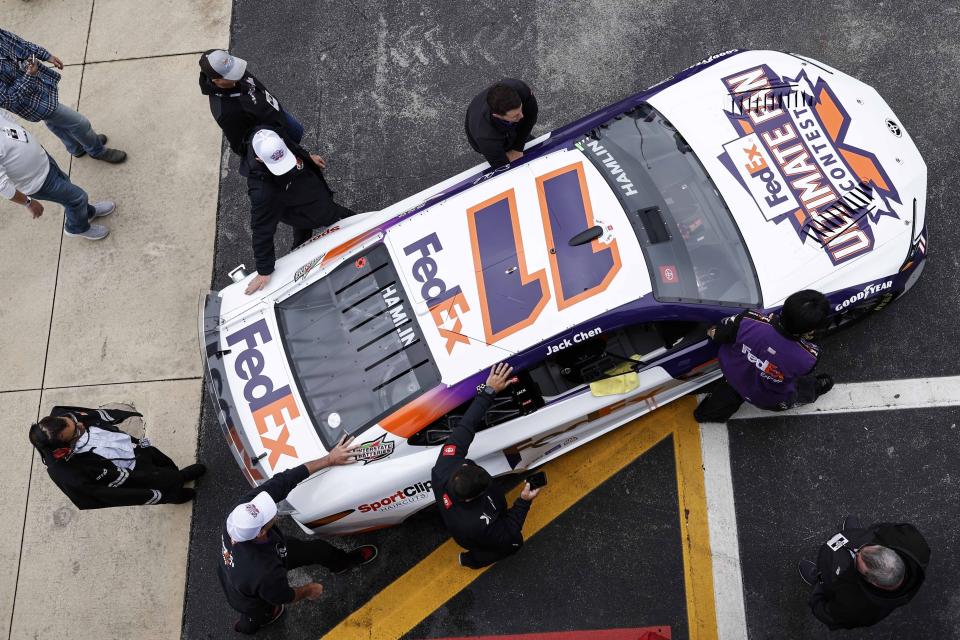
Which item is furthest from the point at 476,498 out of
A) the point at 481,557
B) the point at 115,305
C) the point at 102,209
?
the point at 102,209

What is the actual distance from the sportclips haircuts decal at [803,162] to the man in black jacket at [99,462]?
160 inches

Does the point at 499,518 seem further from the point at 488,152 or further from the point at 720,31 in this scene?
the point at 720,31

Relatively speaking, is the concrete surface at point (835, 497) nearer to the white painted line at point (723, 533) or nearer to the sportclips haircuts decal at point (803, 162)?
the white painted line at point (723, 533)

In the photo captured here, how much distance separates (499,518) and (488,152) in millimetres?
2293

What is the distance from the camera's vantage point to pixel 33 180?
517cm

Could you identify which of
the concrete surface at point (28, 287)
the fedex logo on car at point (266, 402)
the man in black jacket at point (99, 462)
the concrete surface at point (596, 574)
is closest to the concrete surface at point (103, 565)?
the man in black jacket at point (99, 462)

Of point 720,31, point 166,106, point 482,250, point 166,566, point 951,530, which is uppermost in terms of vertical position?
point 720,31

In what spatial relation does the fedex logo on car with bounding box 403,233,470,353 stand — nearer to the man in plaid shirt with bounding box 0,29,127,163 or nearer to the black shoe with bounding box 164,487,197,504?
the black shoe with bounding box 164,487,197,504

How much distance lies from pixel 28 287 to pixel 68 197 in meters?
1.00

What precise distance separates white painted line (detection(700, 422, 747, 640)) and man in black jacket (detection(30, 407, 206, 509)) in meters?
3.59

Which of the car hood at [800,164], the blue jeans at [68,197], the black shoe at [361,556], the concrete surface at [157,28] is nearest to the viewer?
the car hood at [800,164]

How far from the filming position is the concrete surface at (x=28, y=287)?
5.75 metres

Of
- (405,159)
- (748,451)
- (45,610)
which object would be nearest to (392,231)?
(405,159)

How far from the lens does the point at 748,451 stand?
4883 mm
